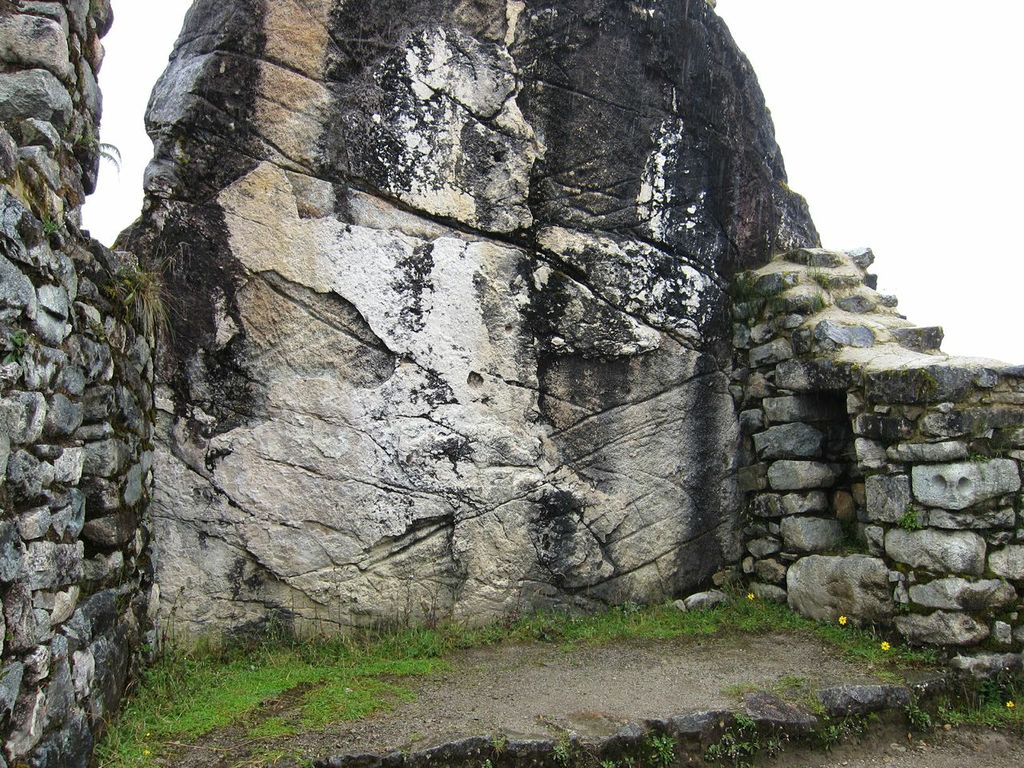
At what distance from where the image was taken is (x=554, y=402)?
5.59 meters

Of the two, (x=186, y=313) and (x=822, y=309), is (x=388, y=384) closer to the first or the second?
(x=186, y=313)

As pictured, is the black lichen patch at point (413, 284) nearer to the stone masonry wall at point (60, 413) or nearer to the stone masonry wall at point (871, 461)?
the stone masonry wall at point (60, 413)

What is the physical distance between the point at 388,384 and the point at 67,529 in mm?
2206

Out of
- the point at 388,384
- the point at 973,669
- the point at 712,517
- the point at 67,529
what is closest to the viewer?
the point at 67,529

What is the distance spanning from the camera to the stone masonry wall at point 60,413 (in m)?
2.81

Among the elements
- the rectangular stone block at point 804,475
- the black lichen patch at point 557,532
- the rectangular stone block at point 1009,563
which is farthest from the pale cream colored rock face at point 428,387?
the rectangular stone block at point 1009,563

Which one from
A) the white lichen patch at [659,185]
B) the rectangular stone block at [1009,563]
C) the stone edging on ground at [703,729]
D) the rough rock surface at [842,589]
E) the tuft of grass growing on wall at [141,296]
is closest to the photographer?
the stone edging on ground at [703,729]

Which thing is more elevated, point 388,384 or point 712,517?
point 388,384

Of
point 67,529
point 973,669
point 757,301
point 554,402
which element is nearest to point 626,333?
point 554,402

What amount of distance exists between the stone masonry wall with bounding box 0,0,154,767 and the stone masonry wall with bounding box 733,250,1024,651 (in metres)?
4.18

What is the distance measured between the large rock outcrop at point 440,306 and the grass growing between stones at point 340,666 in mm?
201

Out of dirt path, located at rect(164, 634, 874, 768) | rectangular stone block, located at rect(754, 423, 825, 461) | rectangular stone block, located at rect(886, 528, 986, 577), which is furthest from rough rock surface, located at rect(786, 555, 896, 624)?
rectangular stone block, located at rect(754, 423, 825, 461)

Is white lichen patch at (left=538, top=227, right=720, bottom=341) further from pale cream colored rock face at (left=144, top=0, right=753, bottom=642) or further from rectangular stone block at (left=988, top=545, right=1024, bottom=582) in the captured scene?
rectangular stone block at (left=988, top=545, right=1024, bottom=582)

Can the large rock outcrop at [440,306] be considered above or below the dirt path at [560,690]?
above
